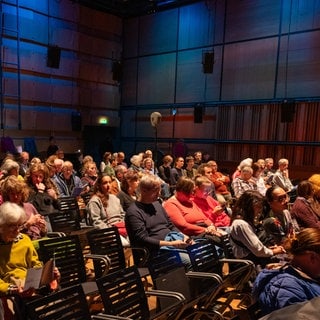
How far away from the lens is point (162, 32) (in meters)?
14.8

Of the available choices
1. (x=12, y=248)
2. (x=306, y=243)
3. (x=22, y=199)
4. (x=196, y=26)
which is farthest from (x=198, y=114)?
(x=306, y=243)

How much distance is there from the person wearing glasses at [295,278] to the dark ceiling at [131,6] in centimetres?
1341

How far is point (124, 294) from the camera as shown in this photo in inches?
97.8

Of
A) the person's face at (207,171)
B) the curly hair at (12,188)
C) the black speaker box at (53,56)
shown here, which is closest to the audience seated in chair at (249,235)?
the curly hair at (12,188)

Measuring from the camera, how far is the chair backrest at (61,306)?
1986 mm

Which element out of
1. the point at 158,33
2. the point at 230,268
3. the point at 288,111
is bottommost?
the point at 230,268

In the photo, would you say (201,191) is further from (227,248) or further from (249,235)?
(249,235)

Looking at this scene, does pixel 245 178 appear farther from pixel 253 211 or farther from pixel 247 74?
pixel 247 74

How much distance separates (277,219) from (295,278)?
217 cm

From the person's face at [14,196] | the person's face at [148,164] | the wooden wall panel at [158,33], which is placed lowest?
the person's face at [148,164]

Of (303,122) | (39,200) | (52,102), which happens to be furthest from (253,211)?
(52,102)

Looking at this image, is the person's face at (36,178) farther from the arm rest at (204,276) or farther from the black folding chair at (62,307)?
the black folding chair at (62,307)

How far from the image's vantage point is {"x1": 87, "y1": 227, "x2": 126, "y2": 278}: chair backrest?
11.4 ft

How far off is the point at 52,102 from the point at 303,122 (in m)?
8.29
